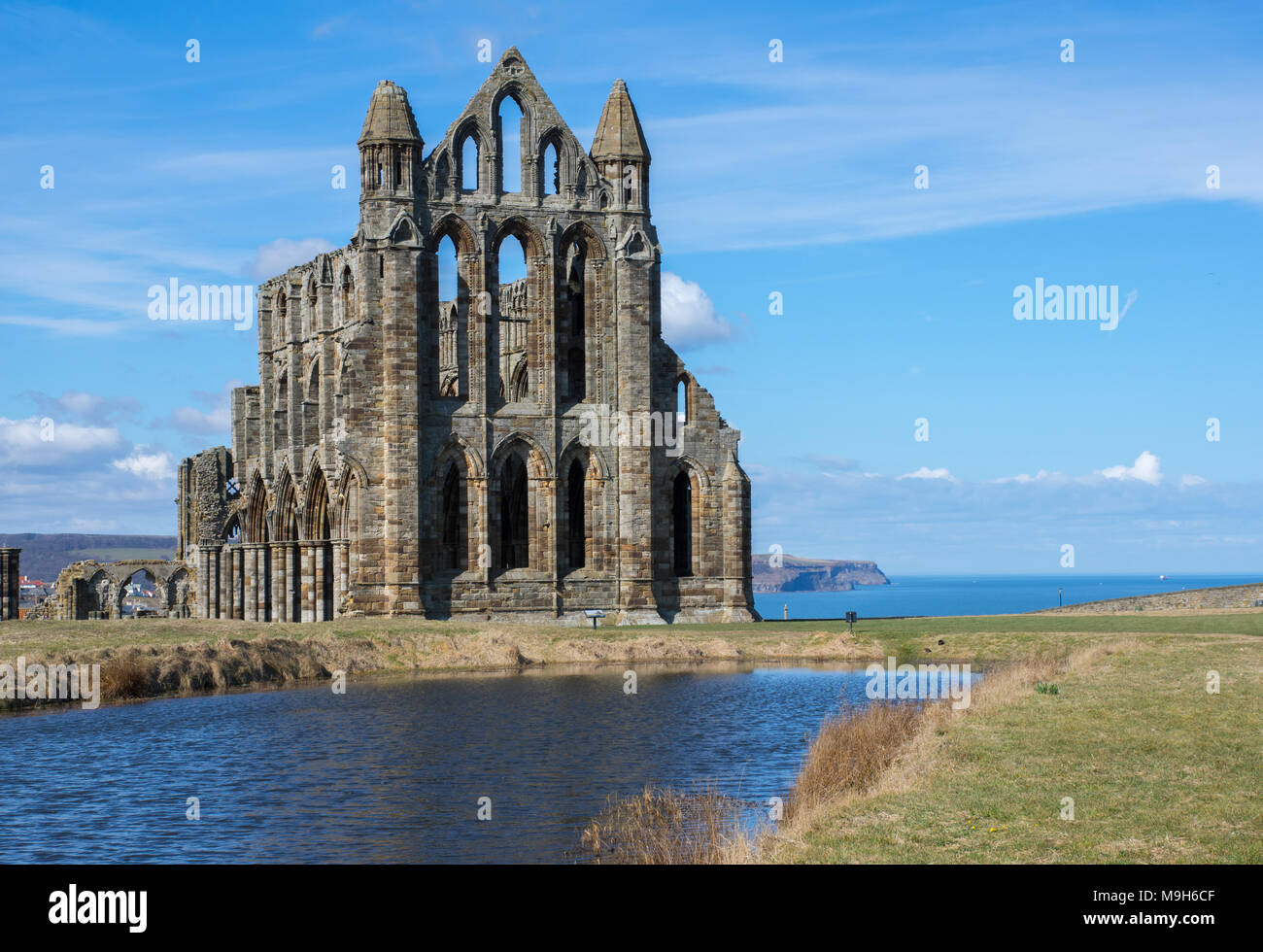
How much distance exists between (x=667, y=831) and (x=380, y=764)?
34.3 feet

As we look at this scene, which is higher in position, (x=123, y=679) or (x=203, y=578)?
(x=203, y=578)

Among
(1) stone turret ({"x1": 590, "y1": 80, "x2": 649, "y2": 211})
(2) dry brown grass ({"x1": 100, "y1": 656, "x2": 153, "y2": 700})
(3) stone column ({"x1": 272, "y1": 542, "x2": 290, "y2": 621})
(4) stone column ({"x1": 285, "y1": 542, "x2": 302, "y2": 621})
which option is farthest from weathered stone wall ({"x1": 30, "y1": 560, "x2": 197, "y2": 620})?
(2) dry brown grass ({"x1": 100, "y1": 656, "x2": 153, "y2": 700})

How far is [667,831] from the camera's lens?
19672mm

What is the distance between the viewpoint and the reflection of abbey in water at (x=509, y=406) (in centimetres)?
6119

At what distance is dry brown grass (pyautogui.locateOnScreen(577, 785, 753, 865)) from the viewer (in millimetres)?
17953

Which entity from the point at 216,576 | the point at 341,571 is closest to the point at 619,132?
the point at 341,571

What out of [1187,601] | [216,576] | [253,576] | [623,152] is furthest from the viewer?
[216,576]

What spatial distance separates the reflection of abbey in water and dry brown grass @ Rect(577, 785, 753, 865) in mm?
38676

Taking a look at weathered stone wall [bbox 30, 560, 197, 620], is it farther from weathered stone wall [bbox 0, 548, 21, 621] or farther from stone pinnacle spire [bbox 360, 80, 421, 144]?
stone pinnacle spire [bbox 360, 80, 421, 144]

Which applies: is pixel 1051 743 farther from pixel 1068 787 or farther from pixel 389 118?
pixel 389 118

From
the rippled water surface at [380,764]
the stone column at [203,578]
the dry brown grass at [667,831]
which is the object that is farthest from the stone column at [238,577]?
the dry brown grass at [667,831]

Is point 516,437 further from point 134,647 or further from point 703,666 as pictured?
point 134,647

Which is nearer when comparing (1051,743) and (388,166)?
(1051,743)
